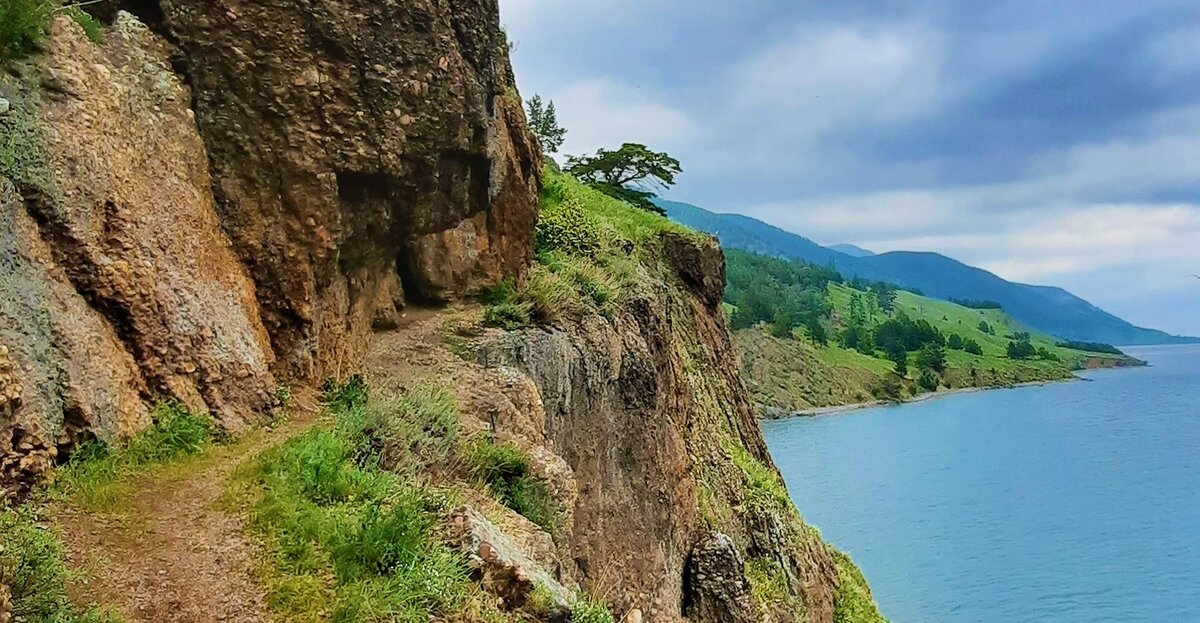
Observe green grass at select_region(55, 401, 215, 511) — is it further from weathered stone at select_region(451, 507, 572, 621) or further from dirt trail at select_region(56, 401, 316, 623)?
weathered stone at select_region(451, 507, 572, 621)

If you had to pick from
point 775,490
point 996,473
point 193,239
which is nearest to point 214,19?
point 193,239

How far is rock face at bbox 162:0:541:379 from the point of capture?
28.7 ft

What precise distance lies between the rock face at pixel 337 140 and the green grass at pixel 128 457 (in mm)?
2076

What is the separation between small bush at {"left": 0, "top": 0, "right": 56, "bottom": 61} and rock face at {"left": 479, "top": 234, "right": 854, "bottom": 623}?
215 inches

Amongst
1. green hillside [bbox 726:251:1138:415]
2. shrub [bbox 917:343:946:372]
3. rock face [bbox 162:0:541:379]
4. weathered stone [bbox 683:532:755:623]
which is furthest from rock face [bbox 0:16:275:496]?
shrub [bbox 917:343:946:372]

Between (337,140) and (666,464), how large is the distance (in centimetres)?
790

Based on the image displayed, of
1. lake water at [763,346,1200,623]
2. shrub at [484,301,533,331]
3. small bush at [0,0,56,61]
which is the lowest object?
lake water at [763,346,1200,623]

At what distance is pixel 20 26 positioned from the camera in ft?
21.8

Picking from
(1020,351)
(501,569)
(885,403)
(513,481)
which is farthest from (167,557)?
(1020,351)

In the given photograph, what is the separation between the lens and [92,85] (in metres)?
7.32

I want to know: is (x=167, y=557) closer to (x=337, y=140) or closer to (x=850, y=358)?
(x=337, y=140)

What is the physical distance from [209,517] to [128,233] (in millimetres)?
2690

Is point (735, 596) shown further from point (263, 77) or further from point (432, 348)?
point (263, 77)

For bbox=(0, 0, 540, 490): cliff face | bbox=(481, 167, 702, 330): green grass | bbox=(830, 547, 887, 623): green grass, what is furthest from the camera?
bbox=(830, 547, 887, 623): green grass
